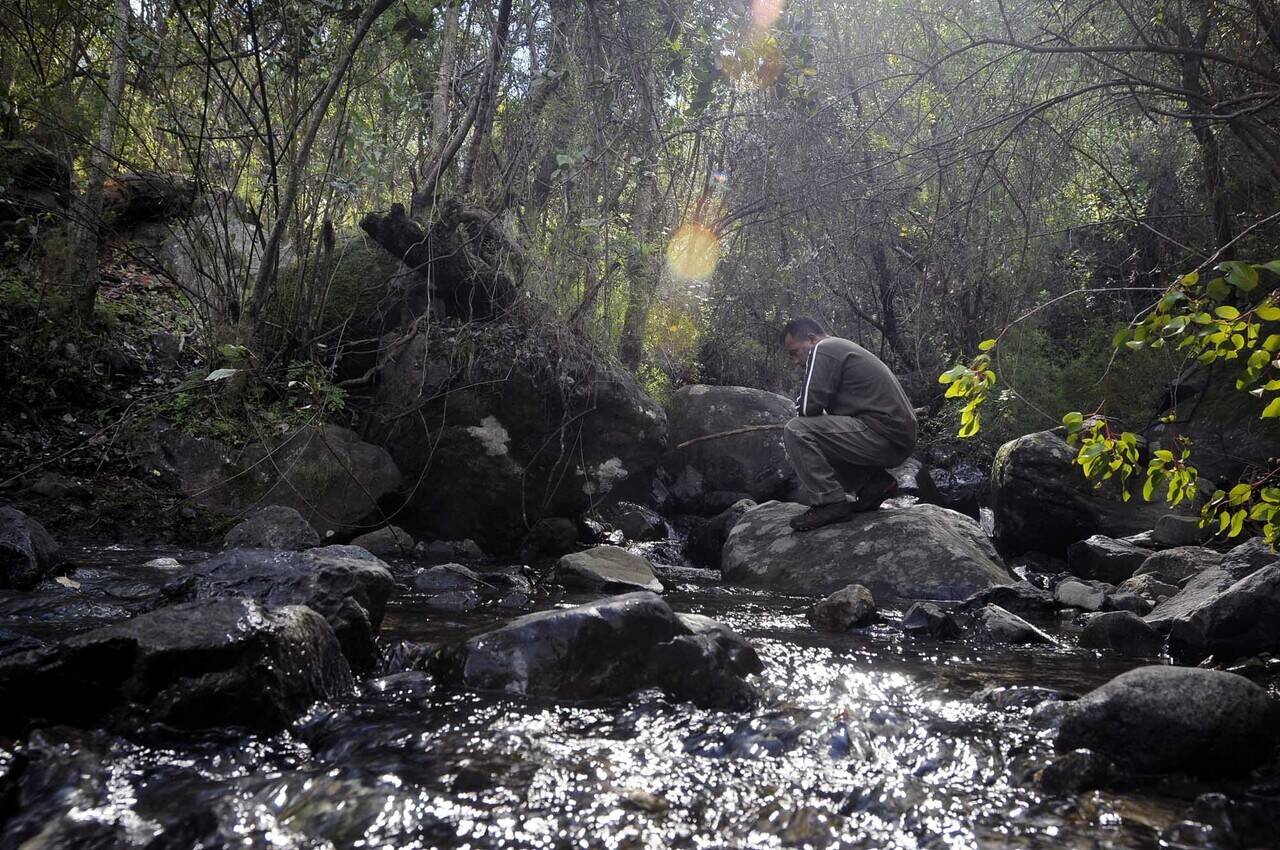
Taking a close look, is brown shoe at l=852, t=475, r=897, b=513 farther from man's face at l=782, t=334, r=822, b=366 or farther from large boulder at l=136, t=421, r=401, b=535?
large boulder at l=136, t=421, r=401, b=535

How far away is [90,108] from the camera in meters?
7.25

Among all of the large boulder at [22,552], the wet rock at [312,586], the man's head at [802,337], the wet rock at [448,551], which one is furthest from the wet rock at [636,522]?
the large boulder at [22,552]

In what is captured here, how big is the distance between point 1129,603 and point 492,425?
511 centimetres

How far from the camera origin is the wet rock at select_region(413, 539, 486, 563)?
712 centimetres

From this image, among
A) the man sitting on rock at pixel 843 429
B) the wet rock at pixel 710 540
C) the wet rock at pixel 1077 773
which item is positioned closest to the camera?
the wet rock at pixel 1077 773

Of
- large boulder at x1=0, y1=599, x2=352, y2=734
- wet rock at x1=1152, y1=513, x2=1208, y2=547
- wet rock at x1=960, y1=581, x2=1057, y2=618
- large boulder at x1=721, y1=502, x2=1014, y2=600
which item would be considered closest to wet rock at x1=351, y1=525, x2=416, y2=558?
large boulder at x1=721, y1=502, x2=1014, y2=600

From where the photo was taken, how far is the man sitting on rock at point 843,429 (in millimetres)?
7145

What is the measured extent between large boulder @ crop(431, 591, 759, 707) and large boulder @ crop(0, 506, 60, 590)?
8.14ft

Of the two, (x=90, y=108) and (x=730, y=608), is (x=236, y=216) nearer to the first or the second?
(x=90, y=108)

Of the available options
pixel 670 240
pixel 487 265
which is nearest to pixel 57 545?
pixel 487 265

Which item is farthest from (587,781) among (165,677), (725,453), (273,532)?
(725,453)

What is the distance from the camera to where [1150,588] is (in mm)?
6043

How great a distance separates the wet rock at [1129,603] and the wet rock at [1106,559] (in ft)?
4.66

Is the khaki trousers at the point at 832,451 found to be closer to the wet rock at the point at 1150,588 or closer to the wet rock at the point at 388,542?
the wet rock at the point at 1150,588
